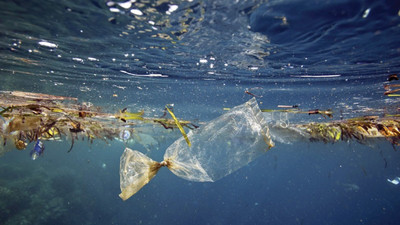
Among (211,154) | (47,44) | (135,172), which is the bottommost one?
(135,172)

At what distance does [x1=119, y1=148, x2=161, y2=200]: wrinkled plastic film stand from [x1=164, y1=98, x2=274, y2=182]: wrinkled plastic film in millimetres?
349

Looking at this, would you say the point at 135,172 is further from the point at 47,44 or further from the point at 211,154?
the point at 47,44

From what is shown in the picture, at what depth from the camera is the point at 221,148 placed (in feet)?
11.8

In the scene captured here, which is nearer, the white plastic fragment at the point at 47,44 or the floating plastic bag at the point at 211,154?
the floating plastic bag at the point at 211,154

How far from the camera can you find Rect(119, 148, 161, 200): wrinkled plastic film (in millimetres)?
3449

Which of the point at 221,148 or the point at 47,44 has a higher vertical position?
the point at 47,44

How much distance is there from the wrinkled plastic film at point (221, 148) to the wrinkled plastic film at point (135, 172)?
1.15ft

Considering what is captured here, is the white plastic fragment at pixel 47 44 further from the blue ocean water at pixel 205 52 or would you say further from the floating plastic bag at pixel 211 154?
the floating plastic bag at pixel 211 154

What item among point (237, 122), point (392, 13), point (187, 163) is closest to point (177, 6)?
point (237, 122)

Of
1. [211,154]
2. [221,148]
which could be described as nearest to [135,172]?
[211,154]

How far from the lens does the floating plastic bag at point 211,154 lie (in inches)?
138

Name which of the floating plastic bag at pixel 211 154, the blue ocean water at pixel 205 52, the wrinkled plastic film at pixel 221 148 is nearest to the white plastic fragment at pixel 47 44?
the blue ocean water at pixel 205 52

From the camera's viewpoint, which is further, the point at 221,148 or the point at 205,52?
the point at 205,52

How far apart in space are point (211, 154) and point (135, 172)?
1.39 metres
